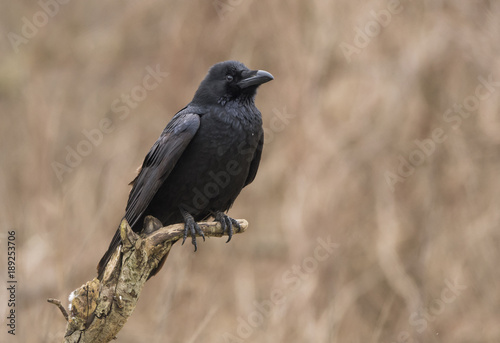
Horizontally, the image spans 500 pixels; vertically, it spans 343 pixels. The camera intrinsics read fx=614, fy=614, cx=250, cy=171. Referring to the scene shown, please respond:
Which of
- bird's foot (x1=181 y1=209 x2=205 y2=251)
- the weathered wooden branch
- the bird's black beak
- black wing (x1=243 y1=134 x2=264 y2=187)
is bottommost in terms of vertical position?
the weathered wooden branch

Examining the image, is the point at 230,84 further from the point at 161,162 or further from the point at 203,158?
the point at 161,162

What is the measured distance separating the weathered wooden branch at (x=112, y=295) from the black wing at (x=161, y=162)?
53 cm

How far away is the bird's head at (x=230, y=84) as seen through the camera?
3.99 m

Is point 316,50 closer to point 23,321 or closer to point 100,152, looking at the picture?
point 100,152

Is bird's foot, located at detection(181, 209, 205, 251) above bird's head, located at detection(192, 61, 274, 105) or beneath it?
beneath

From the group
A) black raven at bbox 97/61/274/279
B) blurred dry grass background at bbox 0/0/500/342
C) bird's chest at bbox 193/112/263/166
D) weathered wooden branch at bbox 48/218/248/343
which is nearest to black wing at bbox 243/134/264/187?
black raven at bbox 97/61/274/279

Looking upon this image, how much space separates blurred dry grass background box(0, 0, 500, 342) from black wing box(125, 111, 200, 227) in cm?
178

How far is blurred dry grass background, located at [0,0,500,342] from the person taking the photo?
6.02m

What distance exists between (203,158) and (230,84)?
0.59 metres

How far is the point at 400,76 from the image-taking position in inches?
264

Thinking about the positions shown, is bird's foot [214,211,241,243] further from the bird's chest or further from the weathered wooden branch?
the weathered wooden branch

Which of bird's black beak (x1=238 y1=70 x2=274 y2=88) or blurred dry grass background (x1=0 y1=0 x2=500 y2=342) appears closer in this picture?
bird's black beak (x1=238 y1=70 x2=274 y2=88)

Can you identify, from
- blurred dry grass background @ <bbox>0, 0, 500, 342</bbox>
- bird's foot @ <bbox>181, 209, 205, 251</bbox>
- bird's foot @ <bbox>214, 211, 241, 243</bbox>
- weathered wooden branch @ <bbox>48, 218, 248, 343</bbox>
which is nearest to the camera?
weathered wooden branch @ <bbox>48, 218, 248, 343</bbox>

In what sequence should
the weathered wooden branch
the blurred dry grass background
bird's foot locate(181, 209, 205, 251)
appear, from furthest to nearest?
the blurred dry grass background < bird's foot locate(181, 209, 205, 251) < the weathered wooden branch
